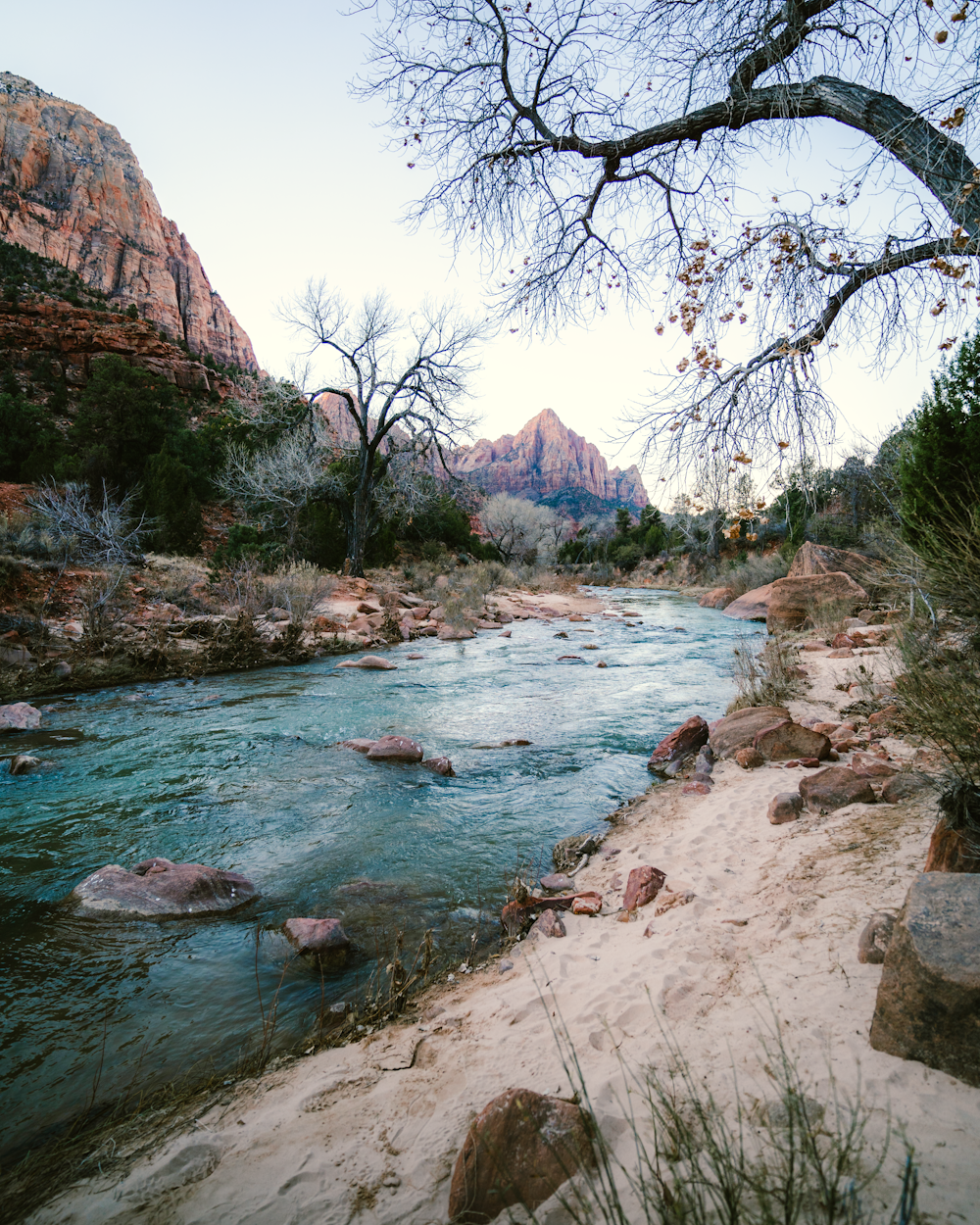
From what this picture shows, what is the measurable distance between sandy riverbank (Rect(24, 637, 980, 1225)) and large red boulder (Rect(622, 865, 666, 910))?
0.29ft

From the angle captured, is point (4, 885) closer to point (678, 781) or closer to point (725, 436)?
point (678, 781)

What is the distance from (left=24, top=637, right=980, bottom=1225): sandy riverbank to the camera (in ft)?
4.56

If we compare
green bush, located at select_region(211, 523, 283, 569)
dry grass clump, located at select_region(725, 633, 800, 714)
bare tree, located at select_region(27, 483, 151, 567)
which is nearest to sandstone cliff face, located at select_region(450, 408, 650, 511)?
green bush, located at select_region(211, 523, 283, 569)

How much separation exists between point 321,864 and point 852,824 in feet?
10.1

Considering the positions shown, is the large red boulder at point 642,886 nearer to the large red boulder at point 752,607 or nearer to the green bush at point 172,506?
the green bush at point 172,506

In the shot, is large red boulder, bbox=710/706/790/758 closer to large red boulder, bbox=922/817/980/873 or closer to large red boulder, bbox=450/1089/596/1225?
large red boulder, bbox=922/817/980/873

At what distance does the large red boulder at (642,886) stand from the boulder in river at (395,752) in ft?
8.74

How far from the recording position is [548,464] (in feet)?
415

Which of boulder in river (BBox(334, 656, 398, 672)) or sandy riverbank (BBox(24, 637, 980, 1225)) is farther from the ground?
sandy riverbank (BBox(24, 637, 980, 1225))

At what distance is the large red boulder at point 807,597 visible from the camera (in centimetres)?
1202

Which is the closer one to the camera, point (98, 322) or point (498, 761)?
point (498, 761)

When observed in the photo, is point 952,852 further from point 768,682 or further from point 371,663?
point 371,663

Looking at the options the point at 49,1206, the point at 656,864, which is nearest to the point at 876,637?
the point at 656,864

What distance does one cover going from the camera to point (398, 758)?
17.4 ft
